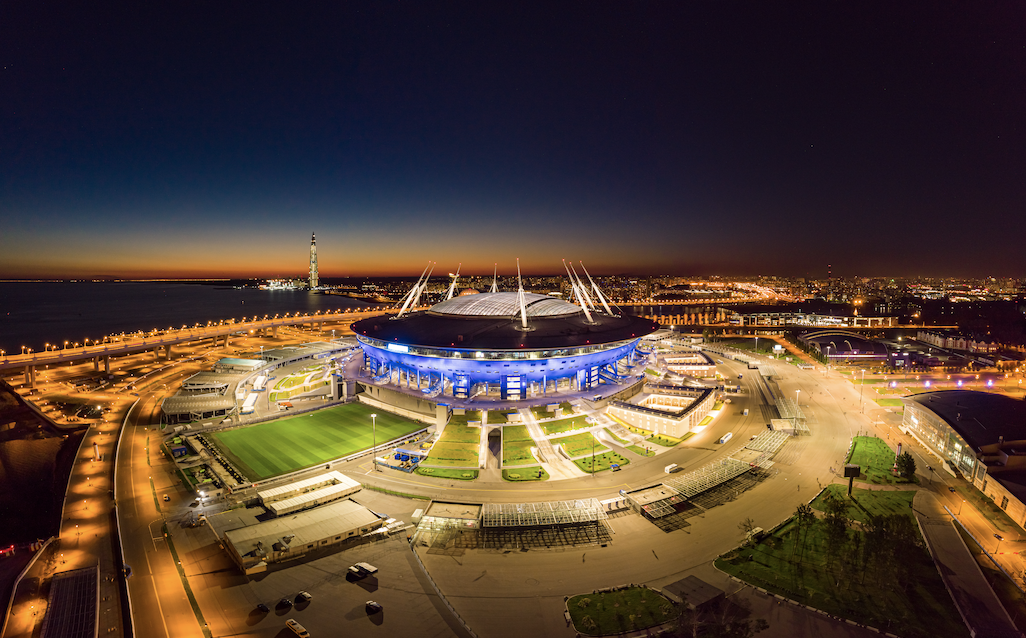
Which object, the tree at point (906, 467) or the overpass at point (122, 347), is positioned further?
the overpass at point (122, 347)

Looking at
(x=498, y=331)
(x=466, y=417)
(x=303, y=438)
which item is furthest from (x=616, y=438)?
(x=303, y=438)

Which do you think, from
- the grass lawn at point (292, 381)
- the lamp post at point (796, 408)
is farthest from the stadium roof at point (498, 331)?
the lamp post at point (796, 408)

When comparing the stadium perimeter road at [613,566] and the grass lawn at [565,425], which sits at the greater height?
the grass lawn at [565,425]

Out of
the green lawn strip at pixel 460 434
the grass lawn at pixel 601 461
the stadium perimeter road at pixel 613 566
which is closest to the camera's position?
the stadium perimeter road at pixel 613 566

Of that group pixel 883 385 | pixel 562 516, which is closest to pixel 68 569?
pixel 562 516

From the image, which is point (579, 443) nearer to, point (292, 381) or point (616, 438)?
point (616, 438)

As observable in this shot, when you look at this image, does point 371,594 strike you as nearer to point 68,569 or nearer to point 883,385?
point 68,569

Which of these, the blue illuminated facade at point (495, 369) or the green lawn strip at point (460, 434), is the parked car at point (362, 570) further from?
the blue illuminated facade at point (495, 369)
